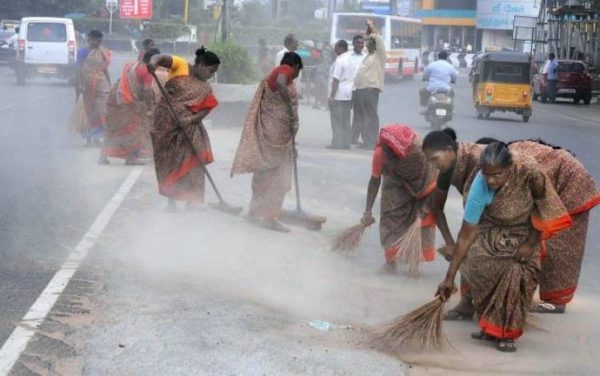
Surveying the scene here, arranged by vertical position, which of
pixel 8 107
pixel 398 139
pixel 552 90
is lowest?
pixel 8 107

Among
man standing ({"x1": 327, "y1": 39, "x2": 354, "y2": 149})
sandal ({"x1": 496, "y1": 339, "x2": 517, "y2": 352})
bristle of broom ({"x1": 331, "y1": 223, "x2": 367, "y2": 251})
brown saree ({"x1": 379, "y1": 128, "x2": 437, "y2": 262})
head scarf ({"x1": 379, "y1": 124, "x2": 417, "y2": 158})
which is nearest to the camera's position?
sandal ({"x1": 496, "y1": 339, "x2": 517, "y2": 352})

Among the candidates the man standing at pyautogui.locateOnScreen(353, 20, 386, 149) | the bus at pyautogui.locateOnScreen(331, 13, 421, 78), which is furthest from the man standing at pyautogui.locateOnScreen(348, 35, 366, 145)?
the bus at pyautogui.locateOnScreen(331, 13, 421, 78)

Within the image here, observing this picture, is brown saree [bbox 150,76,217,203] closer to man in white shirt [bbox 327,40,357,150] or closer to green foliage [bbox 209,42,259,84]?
man in white shirt [bbox 327,40,357,150]

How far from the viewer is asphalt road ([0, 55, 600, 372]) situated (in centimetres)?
773

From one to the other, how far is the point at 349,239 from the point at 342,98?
8297 mm

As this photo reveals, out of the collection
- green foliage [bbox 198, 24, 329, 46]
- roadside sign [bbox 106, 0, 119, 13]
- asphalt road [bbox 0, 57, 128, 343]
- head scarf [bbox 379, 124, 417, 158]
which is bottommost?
asphalt road [bbox 0, 57, 128, 343]

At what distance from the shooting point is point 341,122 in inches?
656

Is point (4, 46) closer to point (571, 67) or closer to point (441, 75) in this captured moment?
point (571, 67)

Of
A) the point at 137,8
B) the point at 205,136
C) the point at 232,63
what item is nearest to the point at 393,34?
the point at 137,8

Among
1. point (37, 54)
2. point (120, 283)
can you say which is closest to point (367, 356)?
point (120, 283)

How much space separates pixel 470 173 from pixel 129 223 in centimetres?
410

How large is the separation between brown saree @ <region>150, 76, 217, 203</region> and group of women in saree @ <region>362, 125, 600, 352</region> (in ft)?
11.6

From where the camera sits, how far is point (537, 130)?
24219 mm

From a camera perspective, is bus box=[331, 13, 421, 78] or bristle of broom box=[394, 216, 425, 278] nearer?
bristle of broom box=[394, 216, 425, 278]
